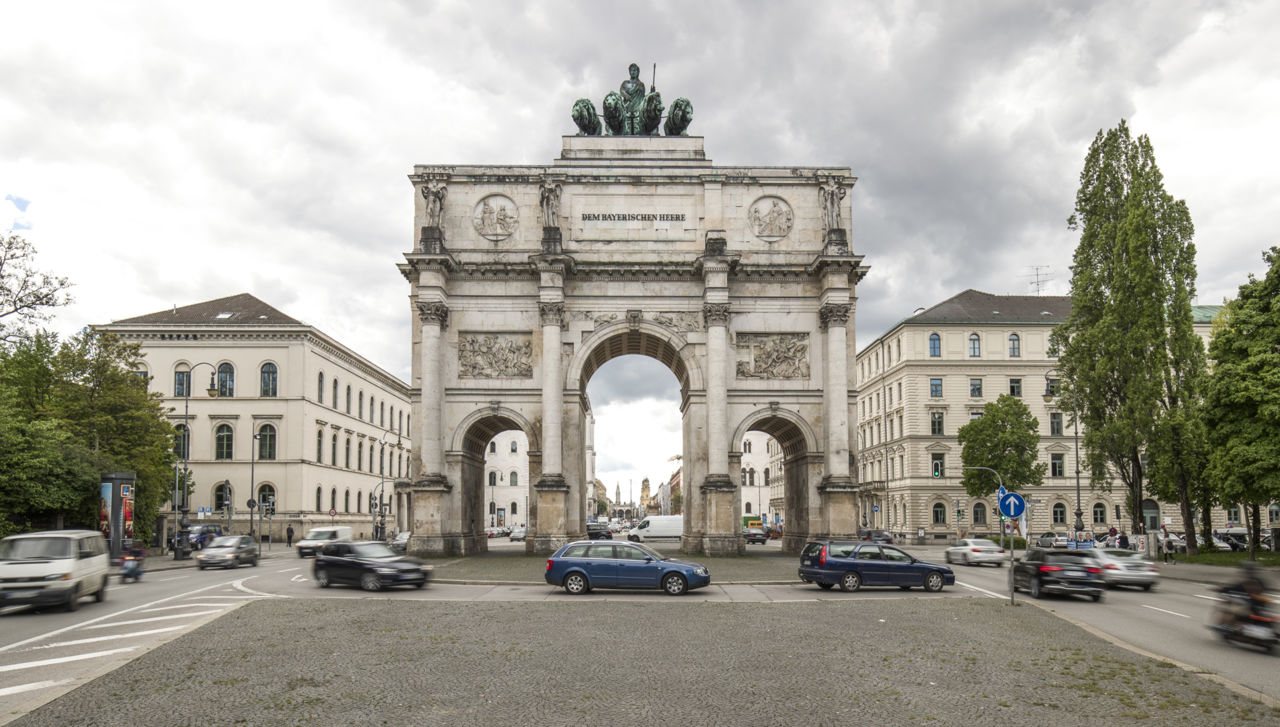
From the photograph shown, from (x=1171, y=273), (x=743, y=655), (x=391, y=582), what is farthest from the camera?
(x=1171, y=273)

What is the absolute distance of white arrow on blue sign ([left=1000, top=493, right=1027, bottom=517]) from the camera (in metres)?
20.1

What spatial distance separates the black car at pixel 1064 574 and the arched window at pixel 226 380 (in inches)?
2144

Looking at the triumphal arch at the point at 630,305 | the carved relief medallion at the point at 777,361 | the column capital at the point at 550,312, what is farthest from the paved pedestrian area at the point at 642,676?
the carved relief medallion at the point at 777,361

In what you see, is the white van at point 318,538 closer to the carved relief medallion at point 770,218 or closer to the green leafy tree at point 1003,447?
the carved relief medallion at point 770,218

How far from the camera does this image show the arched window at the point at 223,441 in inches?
2467

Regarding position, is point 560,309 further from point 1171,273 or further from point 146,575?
point 1171,273

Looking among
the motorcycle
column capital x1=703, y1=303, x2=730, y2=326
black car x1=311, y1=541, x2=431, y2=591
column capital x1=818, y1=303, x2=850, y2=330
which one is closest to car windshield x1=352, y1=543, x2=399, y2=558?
black car x1=311, y1=541, x2=431, y2=591

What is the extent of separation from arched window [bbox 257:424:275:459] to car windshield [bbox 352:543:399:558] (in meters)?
40.9

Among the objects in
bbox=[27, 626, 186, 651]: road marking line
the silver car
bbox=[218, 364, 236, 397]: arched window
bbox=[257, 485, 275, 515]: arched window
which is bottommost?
the silver car

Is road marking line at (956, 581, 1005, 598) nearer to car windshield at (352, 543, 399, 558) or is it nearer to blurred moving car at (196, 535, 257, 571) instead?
car windshield at (352, 543, 399, 558)

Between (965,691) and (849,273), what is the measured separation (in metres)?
32.1

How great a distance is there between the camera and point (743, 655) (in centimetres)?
1327

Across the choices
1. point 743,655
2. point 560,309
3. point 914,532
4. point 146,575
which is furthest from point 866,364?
point 743,655

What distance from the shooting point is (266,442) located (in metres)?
62.8
